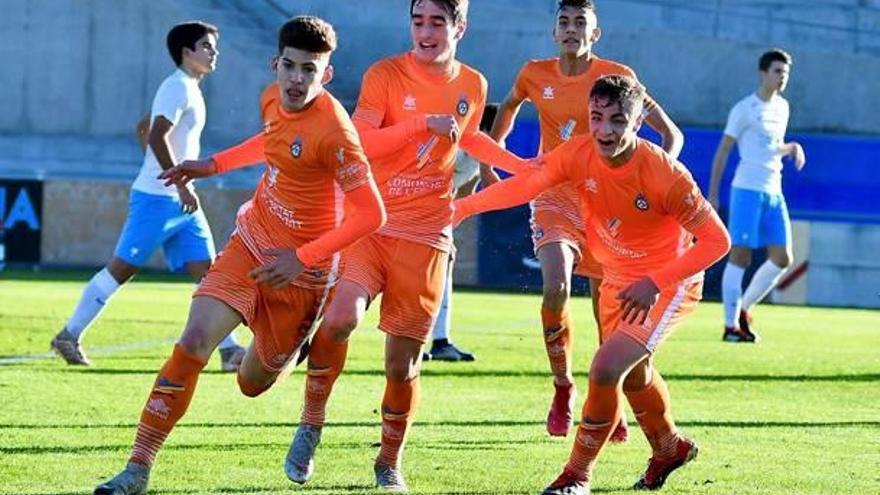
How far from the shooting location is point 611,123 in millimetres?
7914

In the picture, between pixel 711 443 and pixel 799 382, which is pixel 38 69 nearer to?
pixel 799 382

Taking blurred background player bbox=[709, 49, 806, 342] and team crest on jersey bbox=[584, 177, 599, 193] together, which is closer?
team crest on jersey bbox=[584, 177, 599, 193]

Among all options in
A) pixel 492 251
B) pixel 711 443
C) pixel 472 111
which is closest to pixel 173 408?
pixel 472 111

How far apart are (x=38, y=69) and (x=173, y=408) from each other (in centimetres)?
2494

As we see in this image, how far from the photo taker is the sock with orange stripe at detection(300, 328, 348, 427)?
8602 mm

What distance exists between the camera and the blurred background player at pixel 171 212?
13.0 meters

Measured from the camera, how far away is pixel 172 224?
1313cm

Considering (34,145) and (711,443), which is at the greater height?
(711,443)

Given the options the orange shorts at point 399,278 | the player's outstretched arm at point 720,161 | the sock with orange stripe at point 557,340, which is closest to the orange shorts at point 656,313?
the orange shorts at point 399,278

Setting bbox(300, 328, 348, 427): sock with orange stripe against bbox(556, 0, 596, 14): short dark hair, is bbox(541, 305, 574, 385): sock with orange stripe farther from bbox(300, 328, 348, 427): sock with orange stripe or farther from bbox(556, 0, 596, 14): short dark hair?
bbox(300, 328, 348, 427): sock with orange stripe

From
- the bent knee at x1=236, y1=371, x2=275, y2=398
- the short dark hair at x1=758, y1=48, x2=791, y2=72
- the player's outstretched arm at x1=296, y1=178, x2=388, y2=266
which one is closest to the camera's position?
the player's outstretched arm at x1=296, y1=178, x2=388, y2=266

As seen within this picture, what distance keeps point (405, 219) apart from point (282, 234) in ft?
2.11

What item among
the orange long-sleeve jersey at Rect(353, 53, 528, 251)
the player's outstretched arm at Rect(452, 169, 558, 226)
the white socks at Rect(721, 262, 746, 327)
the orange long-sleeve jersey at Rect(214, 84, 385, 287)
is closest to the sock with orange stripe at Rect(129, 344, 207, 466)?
the orange long-sleeve jersey at Rect(214, 84, 385, 287)

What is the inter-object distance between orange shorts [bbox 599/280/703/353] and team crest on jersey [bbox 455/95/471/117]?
1.02 m
